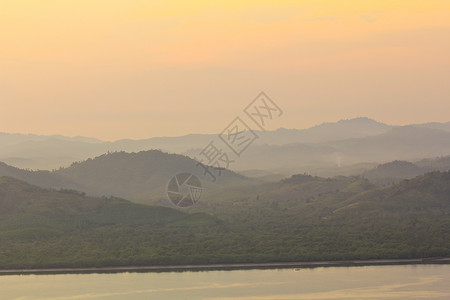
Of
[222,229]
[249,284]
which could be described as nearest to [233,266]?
[249,284]

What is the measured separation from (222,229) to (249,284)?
5078cm

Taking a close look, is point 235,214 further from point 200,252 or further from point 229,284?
point 229,284

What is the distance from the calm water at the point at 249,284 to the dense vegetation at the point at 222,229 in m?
7.68

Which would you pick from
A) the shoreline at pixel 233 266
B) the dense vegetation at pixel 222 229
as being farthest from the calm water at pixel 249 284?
the dense vegetation at pixel 222 229

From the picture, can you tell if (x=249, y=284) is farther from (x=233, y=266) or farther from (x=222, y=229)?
(x=222, y=229)

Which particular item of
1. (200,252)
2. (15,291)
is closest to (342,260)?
(200,252)

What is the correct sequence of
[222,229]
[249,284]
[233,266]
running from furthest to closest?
1. [222,229]
2. [233,266]
3. [249,284]

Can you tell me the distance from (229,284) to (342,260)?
1938cm

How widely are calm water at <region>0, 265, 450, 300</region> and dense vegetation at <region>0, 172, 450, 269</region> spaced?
768 cm

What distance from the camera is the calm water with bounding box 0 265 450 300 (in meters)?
84.2

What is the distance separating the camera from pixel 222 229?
14138 centimetres

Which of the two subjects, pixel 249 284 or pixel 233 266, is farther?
pixel 233 266

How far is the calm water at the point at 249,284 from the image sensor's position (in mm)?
84250

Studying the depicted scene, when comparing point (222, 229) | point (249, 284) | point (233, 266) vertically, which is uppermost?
point (222, 229)
